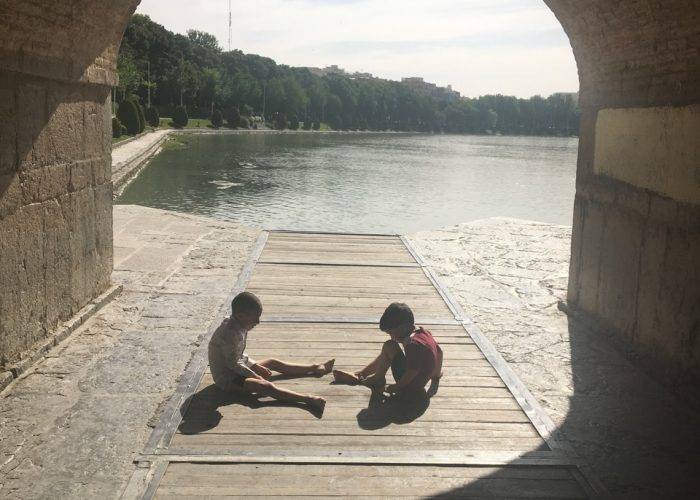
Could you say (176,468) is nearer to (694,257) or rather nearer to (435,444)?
(435,444)

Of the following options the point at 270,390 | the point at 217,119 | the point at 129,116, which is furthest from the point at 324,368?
the point at 217,119

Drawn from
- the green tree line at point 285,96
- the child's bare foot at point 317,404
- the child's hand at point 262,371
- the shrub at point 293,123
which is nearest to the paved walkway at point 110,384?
the child's hand at point 262,371

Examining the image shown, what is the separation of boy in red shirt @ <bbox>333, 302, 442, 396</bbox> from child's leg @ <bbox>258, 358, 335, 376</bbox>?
0.37 metres

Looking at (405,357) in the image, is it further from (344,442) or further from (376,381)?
(344,442)

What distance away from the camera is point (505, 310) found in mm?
6977

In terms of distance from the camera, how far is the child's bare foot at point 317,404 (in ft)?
14.3

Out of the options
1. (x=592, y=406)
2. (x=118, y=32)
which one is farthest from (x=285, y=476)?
→ (x=118, y=32)

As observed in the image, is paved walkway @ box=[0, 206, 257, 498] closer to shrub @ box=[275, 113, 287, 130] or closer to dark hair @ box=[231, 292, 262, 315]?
dark hair @ box=[231, 292, 262, 315]

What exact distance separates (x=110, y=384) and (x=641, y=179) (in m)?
4.32

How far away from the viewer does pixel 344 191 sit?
2480 centimetres

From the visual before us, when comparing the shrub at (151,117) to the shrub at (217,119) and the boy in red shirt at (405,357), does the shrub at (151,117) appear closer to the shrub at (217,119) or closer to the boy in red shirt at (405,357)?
the shrub at (217,119)

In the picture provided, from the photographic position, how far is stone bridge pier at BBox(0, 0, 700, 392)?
4871 millimetres

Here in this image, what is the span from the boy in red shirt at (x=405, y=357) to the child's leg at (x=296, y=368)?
1.21 feet

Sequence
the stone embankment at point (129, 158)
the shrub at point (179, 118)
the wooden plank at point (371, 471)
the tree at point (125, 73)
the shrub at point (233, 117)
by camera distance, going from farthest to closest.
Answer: the shrub at point (233, 117) → the shrub at point (179, 118) → the tree at point (125, 73) → the stone embankment at point (129, 158) → the wooden plank at point (371, 471)
